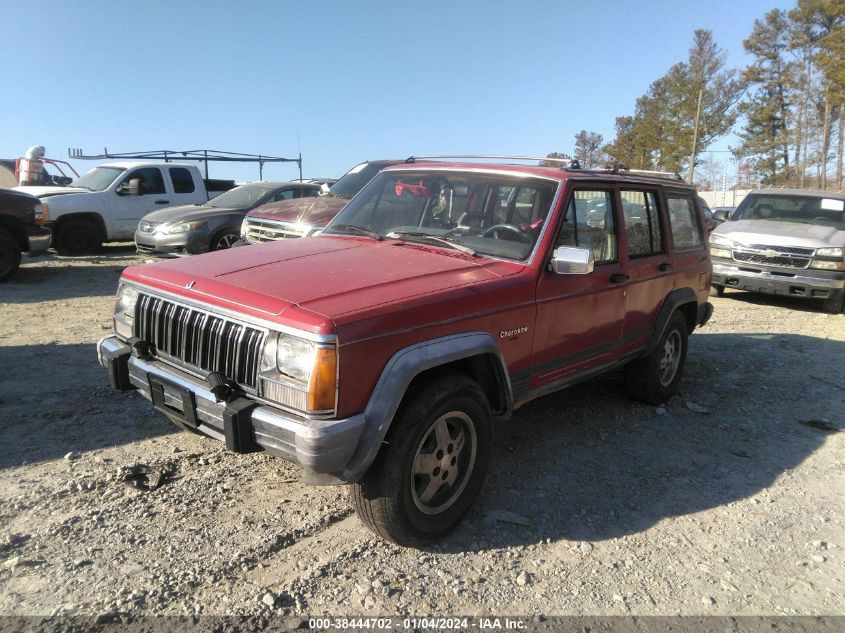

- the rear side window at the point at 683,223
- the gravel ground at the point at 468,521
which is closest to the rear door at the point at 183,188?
the gravel ground at the point at 468,521

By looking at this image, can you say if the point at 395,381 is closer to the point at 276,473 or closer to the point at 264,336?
the point at 264,336

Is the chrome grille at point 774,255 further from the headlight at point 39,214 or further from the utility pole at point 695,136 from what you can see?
the utility pole at point 695,136

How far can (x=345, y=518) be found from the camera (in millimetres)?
3385

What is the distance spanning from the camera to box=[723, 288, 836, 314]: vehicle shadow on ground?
10250 millimetres

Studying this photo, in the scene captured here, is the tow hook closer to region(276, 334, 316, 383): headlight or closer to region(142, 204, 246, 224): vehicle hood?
region(276, 334, 316, 383): headlight

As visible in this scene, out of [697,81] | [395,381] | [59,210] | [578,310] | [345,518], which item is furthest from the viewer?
[697,81]

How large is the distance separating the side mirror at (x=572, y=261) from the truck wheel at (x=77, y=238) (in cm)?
1160

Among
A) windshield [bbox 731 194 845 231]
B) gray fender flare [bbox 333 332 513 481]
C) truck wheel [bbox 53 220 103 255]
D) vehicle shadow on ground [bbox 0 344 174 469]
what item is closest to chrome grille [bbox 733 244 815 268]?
windshield [bbox 731 194 845 231]

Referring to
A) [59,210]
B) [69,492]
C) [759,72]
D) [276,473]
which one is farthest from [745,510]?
[759,72]

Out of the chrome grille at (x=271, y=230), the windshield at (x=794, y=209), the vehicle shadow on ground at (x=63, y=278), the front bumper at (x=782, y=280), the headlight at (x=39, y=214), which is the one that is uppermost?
the windshield at (x=794, y=209)

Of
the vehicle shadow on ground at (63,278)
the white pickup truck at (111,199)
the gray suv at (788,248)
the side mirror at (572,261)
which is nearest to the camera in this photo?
the side mirror at (572,261)

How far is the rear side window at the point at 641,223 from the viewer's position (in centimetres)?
464

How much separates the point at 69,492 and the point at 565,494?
111 inches

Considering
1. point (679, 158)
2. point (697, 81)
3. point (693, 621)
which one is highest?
point (697, 81)
